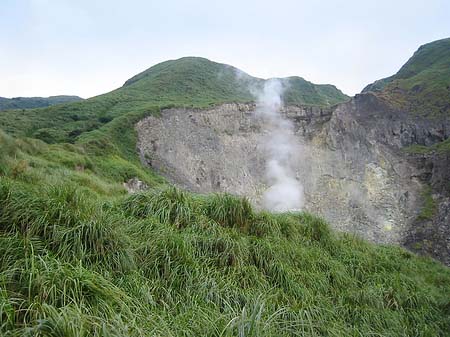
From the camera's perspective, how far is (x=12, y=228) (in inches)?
167

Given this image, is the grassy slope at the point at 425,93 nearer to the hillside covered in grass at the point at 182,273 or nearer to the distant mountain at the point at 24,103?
the hillside covered in grass at the point at 182,273

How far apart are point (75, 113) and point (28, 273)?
102ft

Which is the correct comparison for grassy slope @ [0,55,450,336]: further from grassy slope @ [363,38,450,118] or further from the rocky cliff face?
grassy slope @ [363,38,450,118]

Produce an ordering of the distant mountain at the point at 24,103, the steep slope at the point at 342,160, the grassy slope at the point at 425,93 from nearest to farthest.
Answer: the steep slope at the point at 342,160, the grassy slope at the point at 425,93, the distant mountain at the point at 24,103

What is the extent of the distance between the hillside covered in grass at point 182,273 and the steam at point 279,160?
19.6 meters

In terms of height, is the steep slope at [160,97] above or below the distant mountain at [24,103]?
above

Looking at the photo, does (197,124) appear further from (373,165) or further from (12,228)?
(12,228)

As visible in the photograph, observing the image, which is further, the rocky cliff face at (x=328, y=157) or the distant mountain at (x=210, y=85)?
the distant mountain at (x=210, y=85)

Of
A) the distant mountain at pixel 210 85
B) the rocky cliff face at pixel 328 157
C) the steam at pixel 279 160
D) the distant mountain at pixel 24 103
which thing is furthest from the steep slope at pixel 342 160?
the distant mountain at pixel 24 103

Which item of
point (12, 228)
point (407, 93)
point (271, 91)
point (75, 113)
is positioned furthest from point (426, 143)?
point (12, 228)

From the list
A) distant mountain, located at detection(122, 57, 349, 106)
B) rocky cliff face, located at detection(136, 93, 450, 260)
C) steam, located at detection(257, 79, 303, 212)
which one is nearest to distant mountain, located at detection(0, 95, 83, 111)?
distant mountain, located at detection(122, 57, 349, 106)

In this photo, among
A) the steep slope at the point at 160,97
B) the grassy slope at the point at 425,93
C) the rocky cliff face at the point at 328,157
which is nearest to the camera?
the steep slope at the point at 160,97

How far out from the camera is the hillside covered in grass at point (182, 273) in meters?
3.24

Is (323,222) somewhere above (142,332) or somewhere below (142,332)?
below
